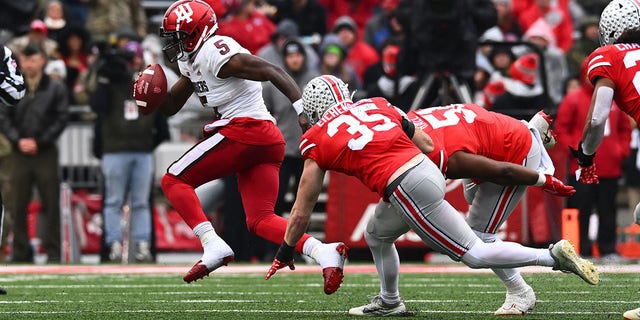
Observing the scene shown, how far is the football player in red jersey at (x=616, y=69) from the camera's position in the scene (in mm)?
7312

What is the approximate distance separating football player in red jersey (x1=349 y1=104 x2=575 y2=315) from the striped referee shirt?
269cm

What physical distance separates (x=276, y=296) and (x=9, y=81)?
227 cm

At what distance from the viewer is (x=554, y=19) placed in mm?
16750

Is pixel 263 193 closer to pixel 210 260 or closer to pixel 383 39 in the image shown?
pixel 210 260

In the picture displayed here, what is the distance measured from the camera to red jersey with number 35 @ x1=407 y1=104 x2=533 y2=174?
756 cm

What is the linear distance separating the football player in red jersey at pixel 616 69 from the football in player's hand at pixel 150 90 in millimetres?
2831

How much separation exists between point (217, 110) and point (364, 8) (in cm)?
908

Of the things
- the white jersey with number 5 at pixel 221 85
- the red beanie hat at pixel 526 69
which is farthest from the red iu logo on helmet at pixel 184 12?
the red beanie hat at pixel 526 69

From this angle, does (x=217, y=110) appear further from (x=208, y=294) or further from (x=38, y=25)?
(x=38, y=25)

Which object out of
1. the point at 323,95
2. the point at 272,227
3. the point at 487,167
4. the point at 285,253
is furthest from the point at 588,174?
the point at 272,227

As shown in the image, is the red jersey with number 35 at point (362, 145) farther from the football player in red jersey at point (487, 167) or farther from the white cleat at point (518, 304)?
the white cleat at point (518, 304)

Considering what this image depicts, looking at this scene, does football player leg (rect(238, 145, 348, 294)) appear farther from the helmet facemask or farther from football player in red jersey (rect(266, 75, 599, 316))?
football player in red jersey (rect(266, 75, 599, 316))

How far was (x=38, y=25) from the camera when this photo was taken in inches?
594

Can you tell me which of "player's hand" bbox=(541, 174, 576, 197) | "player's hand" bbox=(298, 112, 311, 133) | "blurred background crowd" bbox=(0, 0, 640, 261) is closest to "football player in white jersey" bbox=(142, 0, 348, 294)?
"player's hand" bbox=(298, 112, 311, 133)
